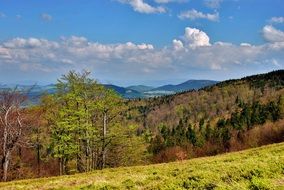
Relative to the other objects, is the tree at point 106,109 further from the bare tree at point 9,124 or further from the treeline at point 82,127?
the bare tree at point 9,124

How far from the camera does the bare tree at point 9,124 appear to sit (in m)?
52.1

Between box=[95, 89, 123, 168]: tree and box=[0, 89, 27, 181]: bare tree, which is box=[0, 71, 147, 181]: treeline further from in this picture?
box=[0, 89, 27, 181]: bare tree

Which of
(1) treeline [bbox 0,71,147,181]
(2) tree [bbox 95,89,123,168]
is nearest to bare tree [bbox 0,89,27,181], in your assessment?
(1) treeline [bbox 0,71,147,181]

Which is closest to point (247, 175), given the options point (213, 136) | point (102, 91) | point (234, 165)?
point (234, 165)

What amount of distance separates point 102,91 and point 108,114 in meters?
3.90

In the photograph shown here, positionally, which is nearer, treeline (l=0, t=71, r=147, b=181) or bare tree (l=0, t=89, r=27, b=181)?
bare tree (l=0, t=89, r=27, b=181)

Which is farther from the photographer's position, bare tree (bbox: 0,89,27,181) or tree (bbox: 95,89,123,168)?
tree (bbox: 95,89,123,168)

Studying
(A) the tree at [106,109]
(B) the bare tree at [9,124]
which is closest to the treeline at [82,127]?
(A) the tree at [106,109]

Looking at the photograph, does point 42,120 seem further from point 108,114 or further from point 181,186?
point 181,186

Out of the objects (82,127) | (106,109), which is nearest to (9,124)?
(82,127)

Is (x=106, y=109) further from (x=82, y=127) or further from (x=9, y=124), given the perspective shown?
(x=9, y=124)

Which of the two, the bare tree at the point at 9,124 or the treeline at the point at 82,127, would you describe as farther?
the treeline at the point at 82,127

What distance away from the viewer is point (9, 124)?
5262cm

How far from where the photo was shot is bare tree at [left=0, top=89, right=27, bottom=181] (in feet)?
171
